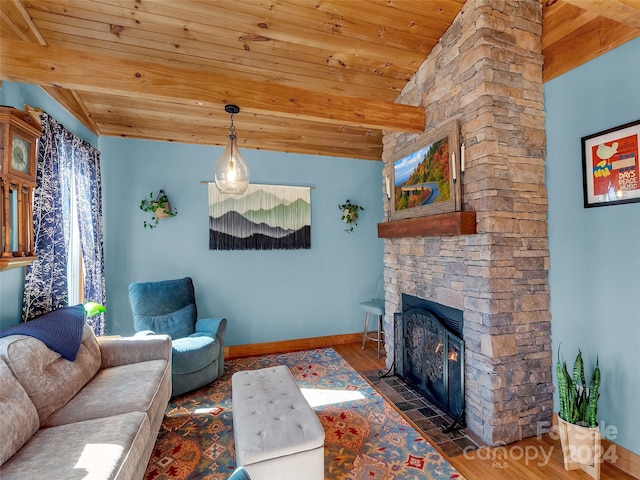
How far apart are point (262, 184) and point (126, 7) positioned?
2120 mm

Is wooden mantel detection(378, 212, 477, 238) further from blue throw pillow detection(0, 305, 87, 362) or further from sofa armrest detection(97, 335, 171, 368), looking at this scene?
blue throw pillow detection(0, 305, 87, 362)

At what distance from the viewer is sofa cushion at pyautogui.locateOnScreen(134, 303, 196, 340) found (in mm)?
3156

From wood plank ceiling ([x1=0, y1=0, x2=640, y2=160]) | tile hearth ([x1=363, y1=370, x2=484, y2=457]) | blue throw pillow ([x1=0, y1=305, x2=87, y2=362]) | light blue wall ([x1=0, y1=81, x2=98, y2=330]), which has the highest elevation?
wood plank ceiling ([x1=0, y1=0, x2=640, y2=160])

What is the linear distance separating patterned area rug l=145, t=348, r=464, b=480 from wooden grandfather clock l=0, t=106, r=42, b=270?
1.57 m

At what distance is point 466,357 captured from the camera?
235 cm

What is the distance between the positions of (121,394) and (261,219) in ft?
8.02

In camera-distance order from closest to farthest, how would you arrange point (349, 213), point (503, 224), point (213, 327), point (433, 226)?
point (503, 224) < point (433, 226) < point (213, 327) < point (349, 213)

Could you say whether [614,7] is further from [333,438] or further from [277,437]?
[333,438]

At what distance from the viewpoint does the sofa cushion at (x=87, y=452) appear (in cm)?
130

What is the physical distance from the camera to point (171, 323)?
322cm

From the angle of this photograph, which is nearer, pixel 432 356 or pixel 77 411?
pixel 77 411

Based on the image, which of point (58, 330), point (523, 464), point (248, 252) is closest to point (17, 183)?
point (58, 330)

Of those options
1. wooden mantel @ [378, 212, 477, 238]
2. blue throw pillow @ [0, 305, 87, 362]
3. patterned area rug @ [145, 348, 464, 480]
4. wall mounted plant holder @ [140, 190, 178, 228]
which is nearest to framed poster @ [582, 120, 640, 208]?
wooden mantel @ [378, 212, 477, 238]

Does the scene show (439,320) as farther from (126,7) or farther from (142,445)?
(126,7)
